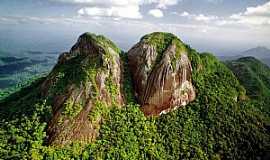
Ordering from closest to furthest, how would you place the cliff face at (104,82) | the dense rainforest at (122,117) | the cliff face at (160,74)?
the dense rainforest at (122,117) → the cliff face at (104,82) → the cliff face at (160,74)

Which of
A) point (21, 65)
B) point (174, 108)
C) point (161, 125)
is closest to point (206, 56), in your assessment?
point (174, 108)

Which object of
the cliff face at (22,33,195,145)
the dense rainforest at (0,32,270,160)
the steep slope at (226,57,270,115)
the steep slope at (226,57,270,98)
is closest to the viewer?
the dense rainforest at (0,32,270,160)

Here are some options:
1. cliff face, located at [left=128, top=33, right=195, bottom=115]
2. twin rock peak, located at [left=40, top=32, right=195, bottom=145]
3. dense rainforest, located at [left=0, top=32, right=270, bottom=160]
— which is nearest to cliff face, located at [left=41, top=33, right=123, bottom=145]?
twin rock peak, located at [left=40, top=32, right=195, bottom=145]

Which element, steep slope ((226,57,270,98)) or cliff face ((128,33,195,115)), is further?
steep slope ((226,57,270,98))

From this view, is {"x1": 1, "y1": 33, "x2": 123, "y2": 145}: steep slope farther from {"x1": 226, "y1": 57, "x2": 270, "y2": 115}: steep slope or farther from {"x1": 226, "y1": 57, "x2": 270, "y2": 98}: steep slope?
{"x1": 226, "y1": 57, "x2": 270, "y2": 98}: steep slope

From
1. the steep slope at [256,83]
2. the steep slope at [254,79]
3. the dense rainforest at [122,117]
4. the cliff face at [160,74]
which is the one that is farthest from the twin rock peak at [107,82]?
the steep slope at [254,79]

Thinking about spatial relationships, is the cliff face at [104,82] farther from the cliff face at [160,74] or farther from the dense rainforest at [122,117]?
the dense rainforest at [122,117]
